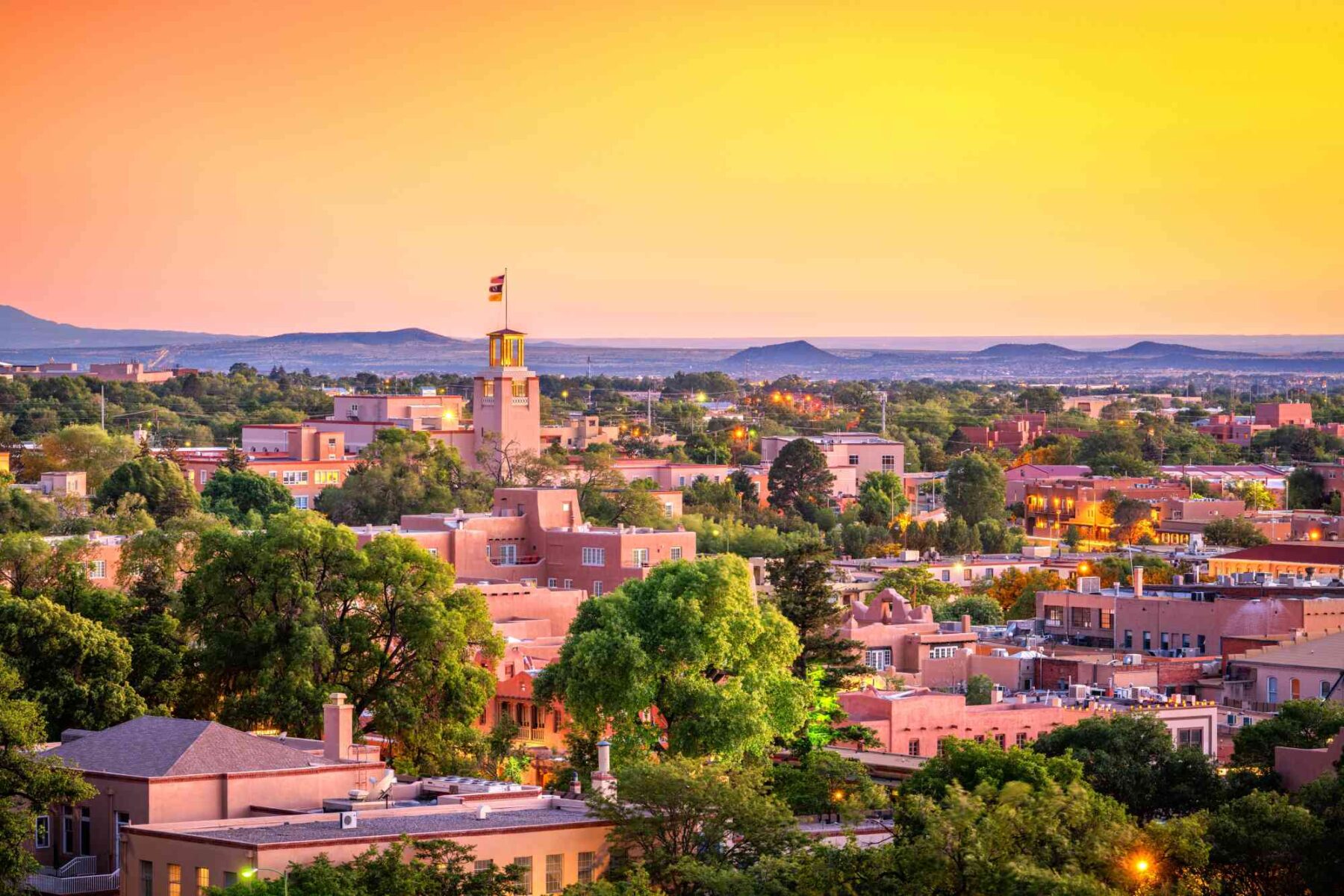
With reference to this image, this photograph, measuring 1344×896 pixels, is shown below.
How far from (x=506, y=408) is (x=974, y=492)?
2967cm

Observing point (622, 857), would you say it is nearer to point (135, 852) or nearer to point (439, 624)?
point (135, 852)

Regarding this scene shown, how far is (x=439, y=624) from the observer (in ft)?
186

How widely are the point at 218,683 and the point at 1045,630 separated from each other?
129ft

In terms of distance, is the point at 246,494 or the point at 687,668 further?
the point at 246,494

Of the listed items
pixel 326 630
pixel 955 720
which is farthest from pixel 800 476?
pixel 326 630

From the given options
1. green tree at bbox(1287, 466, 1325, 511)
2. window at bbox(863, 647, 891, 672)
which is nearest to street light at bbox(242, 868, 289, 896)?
window at bbox(863, 647, 891, 672)

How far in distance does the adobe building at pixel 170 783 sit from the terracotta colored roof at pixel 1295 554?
69.8 metres

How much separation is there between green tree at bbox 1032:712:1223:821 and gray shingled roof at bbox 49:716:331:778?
17.3 metres

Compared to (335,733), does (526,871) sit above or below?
below

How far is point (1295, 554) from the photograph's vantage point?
10831cm

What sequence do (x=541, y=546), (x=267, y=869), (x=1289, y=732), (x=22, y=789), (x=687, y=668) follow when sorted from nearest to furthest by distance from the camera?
(x=267, y=869), (x=22, y=789), (x=687, y=668), (x=1289, y=732), (x=541, y=546)

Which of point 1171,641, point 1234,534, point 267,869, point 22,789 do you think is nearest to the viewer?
point 267,869

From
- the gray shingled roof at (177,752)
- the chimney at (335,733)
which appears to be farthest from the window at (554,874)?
the chimney at (335,733)

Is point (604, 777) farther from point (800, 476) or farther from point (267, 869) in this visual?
point (800, 476)
